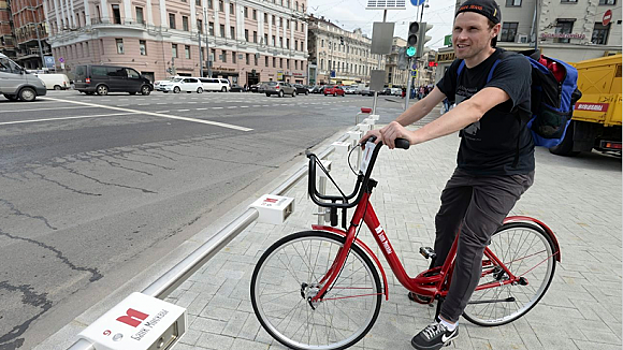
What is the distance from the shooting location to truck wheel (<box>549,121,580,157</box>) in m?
8.73

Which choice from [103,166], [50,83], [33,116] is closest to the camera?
A: [103,166]

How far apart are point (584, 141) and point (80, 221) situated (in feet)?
33.8

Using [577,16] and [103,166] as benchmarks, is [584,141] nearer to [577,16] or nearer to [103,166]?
[103,166]

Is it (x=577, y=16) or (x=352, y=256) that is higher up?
(x=577, y=16)

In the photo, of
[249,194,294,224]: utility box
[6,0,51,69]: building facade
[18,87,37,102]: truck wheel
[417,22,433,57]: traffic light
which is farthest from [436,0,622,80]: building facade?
[6,0,51,69]: building facade

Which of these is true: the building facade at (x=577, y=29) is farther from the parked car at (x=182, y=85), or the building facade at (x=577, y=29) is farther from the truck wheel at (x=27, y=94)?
the truck wheel at (x=27, y=94)

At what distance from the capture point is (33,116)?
444 inches

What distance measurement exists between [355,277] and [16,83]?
20.2 metres

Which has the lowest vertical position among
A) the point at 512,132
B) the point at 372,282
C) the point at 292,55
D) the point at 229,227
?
the point at 372,282

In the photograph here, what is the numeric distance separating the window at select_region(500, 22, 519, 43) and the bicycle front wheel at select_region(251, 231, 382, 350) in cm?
3892

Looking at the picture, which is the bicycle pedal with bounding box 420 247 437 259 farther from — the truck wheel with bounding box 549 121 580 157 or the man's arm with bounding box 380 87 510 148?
the truck wheel with bounding box 549 121 580 157

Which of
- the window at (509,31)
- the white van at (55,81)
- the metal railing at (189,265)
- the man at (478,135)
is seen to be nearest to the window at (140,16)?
the white van at (55,81)

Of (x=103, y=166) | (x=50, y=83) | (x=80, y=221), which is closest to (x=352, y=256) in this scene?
(x=80, y=221)

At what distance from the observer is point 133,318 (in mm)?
1337
